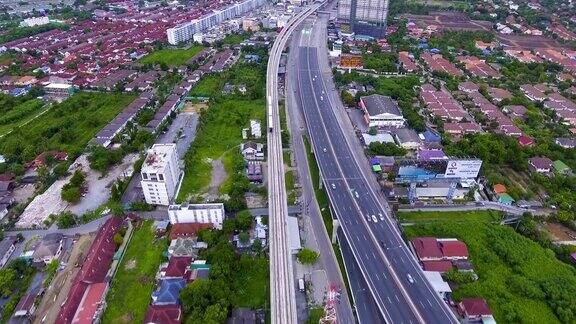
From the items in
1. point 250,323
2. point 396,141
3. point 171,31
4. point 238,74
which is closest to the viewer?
point 250,323

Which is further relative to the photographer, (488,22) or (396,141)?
(488,22)

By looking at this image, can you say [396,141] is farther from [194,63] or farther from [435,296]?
[194,63]

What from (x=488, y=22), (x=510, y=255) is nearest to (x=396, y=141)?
(x=510, y=255)

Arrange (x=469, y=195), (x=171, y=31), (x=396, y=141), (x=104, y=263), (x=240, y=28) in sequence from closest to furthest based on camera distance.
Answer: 1. (x=104, y=263)
2. (x=469, y=195)
3. (x=396, y=141)
4. (x=171, y=31)
5. (x=240, y=28)

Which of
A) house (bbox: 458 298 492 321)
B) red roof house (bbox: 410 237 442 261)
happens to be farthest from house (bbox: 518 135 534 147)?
house (bbox: 458 298 492 321)

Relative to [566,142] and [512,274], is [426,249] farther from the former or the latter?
[566,142]

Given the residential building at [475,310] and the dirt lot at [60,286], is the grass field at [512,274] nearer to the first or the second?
the residential building at [475,310]

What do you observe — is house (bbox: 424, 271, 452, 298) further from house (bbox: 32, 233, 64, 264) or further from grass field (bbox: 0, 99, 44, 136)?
grass field (bbox: 0, 99, 44, 136)

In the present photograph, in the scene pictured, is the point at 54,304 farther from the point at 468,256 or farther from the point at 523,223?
the point at 523,223
